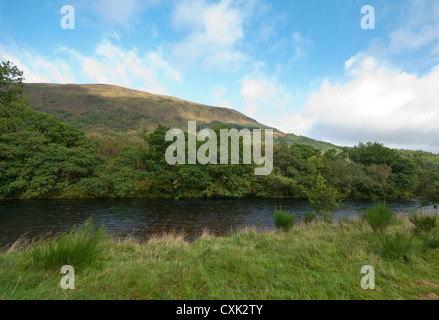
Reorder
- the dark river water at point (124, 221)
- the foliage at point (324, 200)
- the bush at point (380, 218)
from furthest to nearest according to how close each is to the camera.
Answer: the foliage at point (324, 200), the dark river water at point (124, 221), the bush at point (380, 218)

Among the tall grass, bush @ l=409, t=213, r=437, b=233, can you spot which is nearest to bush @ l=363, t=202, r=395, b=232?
bush @ l=409, t=213, r=437, b=233

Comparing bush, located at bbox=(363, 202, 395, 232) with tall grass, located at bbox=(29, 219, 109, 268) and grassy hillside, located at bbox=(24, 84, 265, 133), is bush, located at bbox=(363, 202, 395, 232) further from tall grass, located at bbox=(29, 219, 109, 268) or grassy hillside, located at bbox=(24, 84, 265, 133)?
grassy hillside, located at bbox=(24, 84, 265, 133)

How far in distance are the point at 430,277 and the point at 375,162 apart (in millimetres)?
66639

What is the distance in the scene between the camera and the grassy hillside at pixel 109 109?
115m

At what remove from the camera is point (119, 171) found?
29.6m

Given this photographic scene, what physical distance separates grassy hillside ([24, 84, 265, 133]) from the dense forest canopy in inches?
2729

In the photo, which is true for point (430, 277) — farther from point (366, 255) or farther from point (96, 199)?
point (96, 199)

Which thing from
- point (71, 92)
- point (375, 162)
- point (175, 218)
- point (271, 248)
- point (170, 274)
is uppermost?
point (71, 92)

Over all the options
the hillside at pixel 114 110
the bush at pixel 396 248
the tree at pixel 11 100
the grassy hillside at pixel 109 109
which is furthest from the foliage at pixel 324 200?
the grassy hillside at pixel 109 109

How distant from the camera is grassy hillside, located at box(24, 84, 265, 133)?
114812 millimetres

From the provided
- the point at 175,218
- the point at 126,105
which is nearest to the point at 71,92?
the point at 126,105

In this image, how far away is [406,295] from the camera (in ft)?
11.0

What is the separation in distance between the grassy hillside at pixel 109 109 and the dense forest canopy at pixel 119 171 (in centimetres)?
6931

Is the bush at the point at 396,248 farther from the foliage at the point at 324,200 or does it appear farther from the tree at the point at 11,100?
the tree at the point at 11,100
